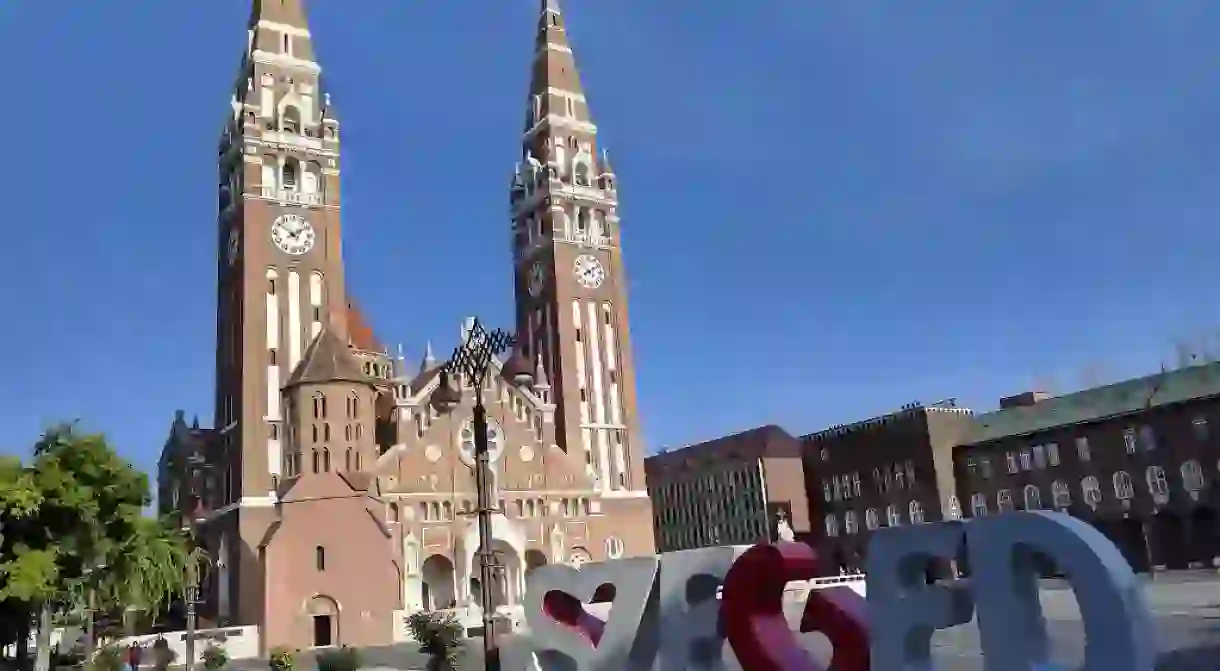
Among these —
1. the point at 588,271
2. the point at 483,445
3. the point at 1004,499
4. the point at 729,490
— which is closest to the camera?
the point at 483,445

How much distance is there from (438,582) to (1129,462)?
34999mm

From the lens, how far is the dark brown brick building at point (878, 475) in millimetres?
62688

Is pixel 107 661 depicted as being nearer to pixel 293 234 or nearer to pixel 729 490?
pixel 293 234

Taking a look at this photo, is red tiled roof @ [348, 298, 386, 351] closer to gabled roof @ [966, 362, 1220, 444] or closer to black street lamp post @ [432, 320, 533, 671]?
gabled roof @ [966, 362, 1220, 444]

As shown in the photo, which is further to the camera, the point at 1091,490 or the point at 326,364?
the point at 1091,490

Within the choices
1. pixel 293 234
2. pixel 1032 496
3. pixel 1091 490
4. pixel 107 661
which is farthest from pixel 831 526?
pixel 107 661

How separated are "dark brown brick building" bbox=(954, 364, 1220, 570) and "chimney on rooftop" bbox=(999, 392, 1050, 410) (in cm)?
175

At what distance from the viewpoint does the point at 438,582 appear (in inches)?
2066

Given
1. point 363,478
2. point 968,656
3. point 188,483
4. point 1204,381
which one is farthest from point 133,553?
point 1204,381

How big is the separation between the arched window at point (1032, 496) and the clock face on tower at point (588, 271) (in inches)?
1055

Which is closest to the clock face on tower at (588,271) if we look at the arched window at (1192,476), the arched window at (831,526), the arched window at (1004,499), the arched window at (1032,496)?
the arched window at (831,526)

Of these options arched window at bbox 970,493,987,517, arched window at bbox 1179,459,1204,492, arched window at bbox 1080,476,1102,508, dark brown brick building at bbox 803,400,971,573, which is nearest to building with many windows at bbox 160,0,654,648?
dark brown brick building at bbox 803,400,971,573

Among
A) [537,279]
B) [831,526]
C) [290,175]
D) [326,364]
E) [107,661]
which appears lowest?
[107,661]

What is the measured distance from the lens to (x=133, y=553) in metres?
29.6
